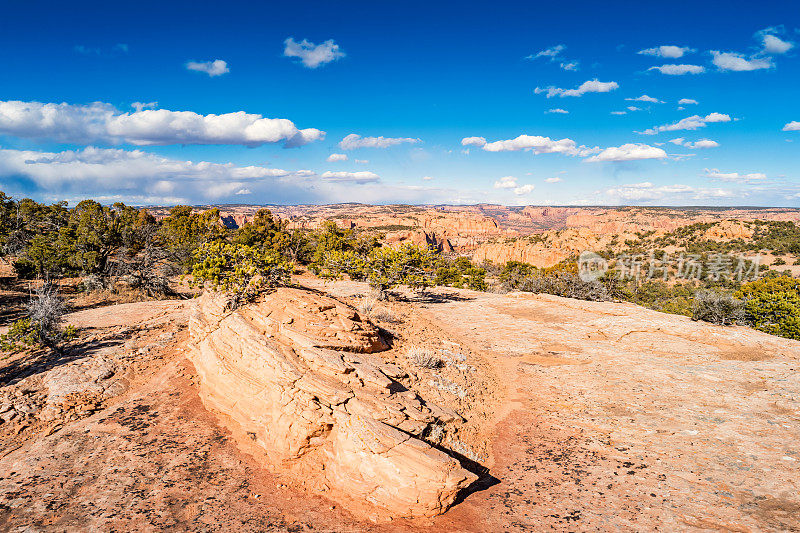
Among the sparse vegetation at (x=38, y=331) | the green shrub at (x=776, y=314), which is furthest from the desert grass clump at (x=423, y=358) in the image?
the green shrub at (x=776, y=314)

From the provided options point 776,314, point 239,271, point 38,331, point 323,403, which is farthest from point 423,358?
point 776,314

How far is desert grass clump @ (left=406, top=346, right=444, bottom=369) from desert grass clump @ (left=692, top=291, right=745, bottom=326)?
64.5ft

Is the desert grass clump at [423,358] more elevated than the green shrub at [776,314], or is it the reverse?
the desert grass clump at [423,358]

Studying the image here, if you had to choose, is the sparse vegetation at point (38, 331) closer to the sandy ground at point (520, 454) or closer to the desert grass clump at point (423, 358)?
the sandy ground at point (520, 454)

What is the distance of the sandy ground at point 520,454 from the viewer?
627 cm

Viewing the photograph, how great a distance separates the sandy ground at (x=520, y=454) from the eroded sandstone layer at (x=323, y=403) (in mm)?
459

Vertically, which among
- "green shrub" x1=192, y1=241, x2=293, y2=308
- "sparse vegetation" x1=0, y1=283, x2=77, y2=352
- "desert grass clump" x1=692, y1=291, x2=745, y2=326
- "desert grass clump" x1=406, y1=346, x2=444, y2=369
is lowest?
"desert grass clump" x1=692, y1=291, x2=745, y2=326

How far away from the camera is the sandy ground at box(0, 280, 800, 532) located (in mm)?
6273

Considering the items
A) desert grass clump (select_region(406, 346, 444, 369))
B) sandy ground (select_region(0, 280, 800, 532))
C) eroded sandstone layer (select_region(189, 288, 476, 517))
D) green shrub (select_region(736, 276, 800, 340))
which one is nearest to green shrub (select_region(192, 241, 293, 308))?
eroded sandstone layer (select_region(189, 288, 476, 517))

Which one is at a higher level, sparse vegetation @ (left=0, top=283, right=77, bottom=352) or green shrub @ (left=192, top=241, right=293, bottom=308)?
green shrub @ (left=192, top=241, right=293, bottom=308)

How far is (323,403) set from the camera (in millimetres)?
7793

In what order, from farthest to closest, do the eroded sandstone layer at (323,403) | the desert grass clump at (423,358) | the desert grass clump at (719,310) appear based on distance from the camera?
the desert grass clump at (719,310) < the desert grass clump at (423,358) < the eroded sandstone layer at (323,403)

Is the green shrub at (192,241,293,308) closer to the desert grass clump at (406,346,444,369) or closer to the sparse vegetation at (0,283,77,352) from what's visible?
the sparse vegetation at (0,283,77,352)

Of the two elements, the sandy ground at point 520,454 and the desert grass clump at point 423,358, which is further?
the desert grass clump at point 423,358
